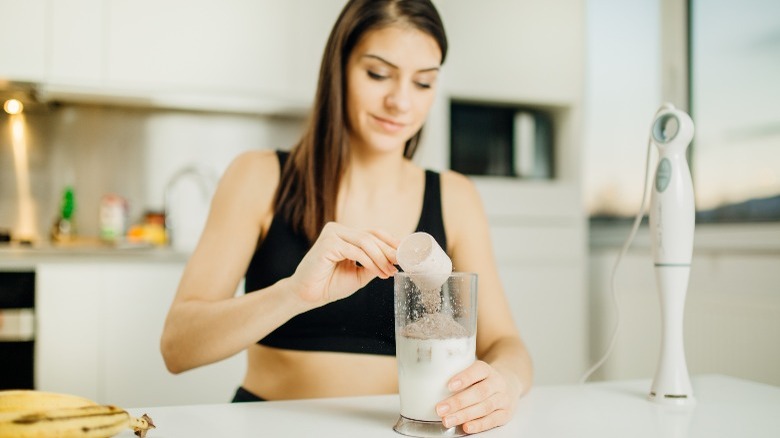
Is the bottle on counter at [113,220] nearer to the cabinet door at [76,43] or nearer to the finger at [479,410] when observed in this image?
the cabinet door at [76,43]

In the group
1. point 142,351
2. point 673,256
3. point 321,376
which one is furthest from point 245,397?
point 142,351

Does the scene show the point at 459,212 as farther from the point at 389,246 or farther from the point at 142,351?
the point at 142,351

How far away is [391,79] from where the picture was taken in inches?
46.4

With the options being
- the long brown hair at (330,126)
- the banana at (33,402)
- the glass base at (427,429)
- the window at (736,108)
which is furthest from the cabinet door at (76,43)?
the window at (736,108)

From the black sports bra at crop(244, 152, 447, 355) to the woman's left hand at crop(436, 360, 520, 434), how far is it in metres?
0.32

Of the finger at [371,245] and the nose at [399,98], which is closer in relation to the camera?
the finger at [371,245]

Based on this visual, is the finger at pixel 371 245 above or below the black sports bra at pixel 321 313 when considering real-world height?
above

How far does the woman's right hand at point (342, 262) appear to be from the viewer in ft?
2.40

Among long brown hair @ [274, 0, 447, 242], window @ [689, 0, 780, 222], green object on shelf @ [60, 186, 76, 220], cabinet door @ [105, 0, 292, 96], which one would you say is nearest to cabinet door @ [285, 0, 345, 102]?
cabinet door @ [105, 0, 292, 96]

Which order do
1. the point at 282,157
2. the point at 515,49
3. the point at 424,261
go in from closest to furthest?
the point at 424,261, the point at 282,157, the point at 515,49

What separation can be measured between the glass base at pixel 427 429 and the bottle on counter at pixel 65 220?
2.04 meters

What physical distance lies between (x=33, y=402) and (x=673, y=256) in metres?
0.76

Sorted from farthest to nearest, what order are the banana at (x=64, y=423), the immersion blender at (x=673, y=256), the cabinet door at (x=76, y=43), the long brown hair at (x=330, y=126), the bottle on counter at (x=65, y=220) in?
the bottle on counter at (x=65, y=220)
the cabinet door at (x=76, y=43)
the long brown hair at (x=330, y=126)
the immersion blender at (x=673, y=256)
the banana at (x=64, y=423)

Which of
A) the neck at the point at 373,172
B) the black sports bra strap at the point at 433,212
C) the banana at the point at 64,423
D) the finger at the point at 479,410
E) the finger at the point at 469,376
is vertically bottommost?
the finger at the point at 479,410
